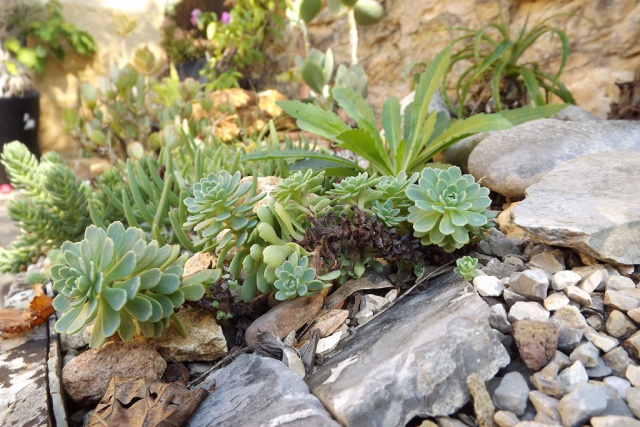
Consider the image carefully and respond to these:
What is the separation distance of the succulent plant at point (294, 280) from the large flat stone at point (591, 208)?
21.2 inches

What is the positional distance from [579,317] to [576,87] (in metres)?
2.27

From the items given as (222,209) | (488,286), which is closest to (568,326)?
(488,286)

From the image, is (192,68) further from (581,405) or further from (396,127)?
(581,405)

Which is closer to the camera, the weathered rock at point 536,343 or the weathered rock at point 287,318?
the weathered rock at point 536,343

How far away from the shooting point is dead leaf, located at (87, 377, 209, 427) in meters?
0.99

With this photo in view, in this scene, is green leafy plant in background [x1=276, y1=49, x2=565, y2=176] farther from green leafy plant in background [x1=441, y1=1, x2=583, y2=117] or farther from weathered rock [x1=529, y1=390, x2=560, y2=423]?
weathered rock [x1=529, y1=390, x2=560, y2=423]

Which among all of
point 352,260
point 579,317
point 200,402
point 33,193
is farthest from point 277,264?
point 33,193

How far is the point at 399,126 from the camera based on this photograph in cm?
192

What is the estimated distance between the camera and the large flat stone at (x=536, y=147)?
1.71m

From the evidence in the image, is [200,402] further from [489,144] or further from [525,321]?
[489,144]

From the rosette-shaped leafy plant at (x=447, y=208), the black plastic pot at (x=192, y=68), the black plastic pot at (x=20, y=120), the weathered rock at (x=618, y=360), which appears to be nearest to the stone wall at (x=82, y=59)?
the black plastic pot at (x=20, y=120)

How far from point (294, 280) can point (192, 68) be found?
500cm

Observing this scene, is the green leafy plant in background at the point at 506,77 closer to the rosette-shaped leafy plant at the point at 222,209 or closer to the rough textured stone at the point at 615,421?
the rosette-shaped leafy plant at the point at 222,209

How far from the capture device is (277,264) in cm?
120
